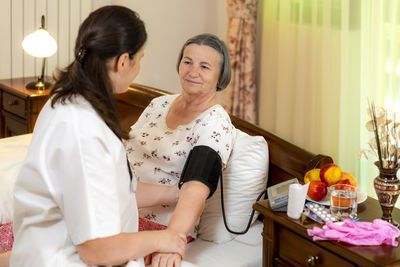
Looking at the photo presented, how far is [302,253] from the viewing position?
1870mm

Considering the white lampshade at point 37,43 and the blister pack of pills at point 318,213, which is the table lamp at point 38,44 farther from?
the blister pack of pills at point 318,213

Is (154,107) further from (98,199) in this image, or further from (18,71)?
(18,71)

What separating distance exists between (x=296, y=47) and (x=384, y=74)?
641 mm

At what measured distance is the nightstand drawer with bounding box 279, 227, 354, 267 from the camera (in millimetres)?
1760

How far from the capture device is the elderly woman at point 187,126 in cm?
219

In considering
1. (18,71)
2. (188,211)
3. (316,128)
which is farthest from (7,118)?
(188,211)

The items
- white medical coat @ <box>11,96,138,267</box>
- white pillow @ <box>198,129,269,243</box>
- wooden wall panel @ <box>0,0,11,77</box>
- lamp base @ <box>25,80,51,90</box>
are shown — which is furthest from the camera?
wooden wall panel @ <box>0,0,11,77</box>

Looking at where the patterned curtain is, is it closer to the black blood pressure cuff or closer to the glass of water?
the black blood pressure cuff

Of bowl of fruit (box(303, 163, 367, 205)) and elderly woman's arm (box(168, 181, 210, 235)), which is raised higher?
bowl of fruit (box(303, 163, 367, 205))

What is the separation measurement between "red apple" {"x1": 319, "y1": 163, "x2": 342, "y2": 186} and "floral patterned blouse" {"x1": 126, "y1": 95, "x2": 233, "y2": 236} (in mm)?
338

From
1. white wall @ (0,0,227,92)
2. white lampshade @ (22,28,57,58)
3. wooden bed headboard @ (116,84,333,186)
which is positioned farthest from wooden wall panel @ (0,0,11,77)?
wooden bed headboard @ (116,84,333,186)

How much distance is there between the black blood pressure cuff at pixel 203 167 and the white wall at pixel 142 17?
2090 millimetres

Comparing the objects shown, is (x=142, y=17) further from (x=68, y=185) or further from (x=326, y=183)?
(x=68, y=185)

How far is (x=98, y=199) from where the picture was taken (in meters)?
1.50
